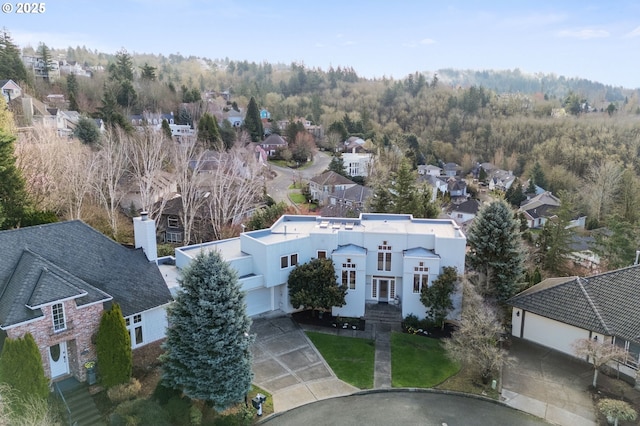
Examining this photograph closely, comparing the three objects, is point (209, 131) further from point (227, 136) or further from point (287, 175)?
point (287, 175)

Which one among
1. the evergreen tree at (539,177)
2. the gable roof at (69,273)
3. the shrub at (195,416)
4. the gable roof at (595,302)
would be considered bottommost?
the evergreen tree at (539,177)

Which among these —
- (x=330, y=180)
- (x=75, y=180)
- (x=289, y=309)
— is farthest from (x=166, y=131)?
(x=289, y=309)

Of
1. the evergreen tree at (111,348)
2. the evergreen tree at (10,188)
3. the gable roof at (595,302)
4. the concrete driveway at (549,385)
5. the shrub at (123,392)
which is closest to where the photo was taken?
the shrub at (123,392)

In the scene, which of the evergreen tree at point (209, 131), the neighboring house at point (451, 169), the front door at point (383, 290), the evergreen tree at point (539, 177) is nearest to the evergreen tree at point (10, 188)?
the front door at point (383, 290)

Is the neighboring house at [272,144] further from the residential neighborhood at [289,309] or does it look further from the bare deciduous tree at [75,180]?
the bare deciduous tree at [75,180]

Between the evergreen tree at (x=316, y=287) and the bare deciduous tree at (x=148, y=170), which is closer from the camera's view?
the evergreen tree at (x=316, y=287)

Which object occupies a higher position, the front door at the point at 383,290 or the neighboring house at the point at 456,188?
the front door at the point at 383,290
